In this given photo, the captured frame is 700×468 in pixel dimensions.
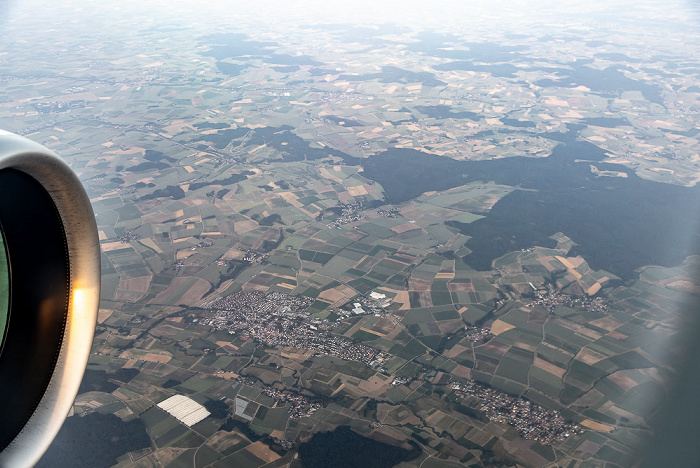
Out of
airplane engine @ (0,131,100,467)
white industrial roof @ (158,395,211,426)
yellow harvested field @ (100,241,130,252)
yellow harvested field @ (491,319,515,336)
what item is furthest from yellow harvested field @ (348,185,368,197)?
airplane engine @ (0,131,100,467)

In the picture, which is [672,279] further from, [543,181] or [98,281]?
[98,281]

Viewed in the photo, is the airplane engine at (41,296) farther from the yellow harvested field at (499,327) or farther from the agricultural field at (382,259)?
the yellow harvested field at (499,327)

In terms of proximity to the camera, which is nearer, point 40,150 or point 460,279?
point 40,150

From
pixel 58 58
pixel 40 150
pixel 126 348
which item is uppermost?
pixel 40 150

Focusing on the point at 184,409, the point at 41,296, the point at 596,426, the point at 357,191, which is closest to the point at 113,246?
the point at 184,409

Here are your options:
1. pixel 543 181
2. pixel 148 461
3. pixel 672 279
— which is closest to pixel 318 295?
pixel 148 461

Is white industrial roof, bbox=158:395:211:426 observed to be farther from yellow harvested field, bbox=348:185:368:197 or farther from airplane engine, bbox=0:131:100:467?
yellow harvested field, bbox=348:185:368:197
